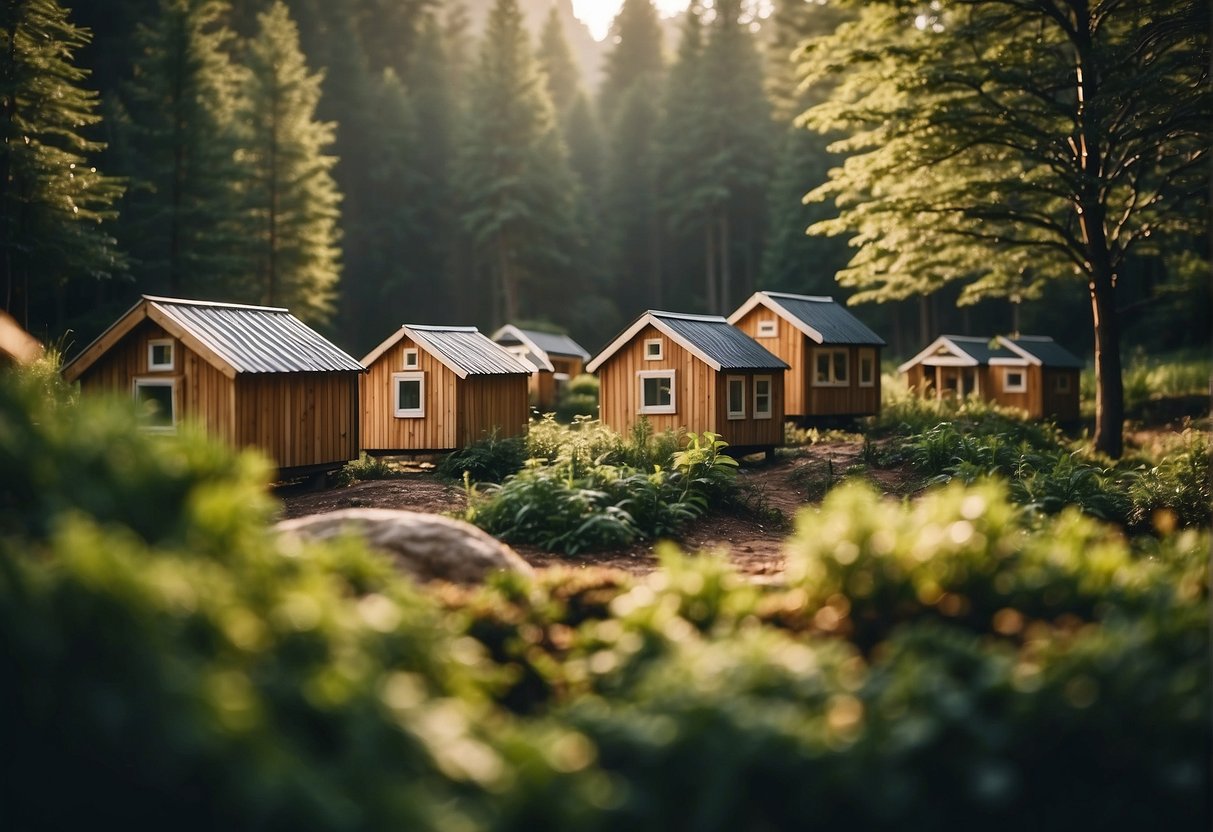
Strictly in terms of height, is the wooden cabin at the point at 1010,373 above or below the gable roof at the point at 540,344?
below

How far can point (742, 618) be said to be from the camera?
636 centimetres

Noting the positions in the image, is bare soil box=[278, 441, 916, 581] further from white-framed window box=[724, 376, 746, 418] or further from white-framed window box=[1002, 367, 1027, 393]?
white-framed window box=[1002, 367, 1027, 393]

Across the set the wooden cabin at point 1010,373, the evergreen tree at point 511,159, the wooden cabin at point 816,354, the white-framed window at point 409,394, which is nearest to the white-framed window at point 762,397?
the wooden cabin at point 816,354

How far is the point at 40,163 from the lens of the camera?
22.8 metres

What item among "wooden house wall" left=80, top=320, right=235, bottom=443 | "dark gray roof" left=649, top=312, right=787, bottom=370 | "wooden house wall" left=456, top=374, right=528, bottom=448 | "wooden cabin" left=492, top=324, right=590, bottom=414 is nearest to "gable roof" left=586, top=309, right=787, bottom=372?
"dark gray roof" left=649, top=312, right=787, bottom=370

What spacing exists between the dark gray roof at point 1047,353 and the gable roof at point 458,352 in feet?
55.2

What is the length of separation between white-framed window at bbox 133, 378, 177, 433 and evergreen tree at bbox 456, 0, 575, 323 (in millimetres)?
30627

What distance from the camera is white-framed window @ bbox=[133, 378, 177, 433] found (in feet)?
51.5

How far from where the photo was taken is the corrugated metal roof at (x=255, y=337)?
1544 cm

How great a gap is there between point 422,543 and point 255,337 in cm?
979

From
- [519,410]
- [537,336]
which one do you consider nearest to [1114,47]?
[519,410]

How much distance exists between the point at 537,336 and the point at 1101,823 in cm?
3520

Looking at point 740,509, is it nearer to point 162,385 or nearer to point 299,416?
point 299,416

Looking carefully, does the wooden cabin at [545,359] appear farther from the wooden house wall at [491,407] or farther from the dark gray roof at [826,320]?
the wooden house wall at [491,407]
